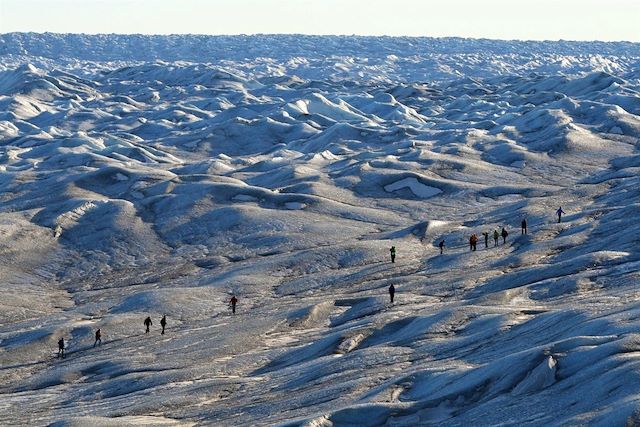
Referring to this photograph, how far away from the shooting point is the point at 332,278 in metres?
50.4

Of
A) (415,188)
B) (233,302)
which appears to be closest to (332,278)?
(233,302)

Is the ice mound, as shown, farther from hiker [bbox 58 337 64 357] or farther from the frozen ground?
hiker [bbox 58 337 64 357]

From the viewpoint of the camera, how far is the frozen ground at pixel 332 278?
925 inches

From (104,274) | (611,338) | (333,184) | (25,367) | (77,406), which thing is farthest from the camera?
(333,184)

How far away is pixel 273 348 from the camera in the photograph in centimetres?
3484

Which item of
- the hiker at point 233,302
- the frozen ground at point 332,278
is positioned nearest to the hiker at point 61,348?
the frozen ground at point 332,278

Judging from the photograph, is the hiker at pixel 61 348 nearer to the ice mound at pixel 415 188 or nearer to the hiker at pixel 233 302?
the hiker at pixel 233 302

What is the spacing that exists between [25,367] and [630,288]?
925 inches

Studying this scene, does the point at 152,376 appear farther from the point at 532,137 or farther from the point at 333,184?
the point at 532,137

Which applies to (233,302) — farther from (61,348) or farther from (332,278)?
(61,348)

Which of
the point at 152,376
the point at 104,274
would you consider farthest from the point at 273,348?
the point at 104,274

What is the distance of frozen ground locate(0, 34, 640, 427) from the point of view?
77.1 feet

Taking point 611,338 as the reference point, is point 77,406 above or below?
below

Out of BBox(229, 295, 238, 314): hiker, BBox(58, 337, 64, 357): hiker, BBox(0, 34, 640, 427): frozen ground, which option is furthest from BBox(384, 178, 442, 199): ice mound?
BBox(58, 337, 64, 357): hiker
